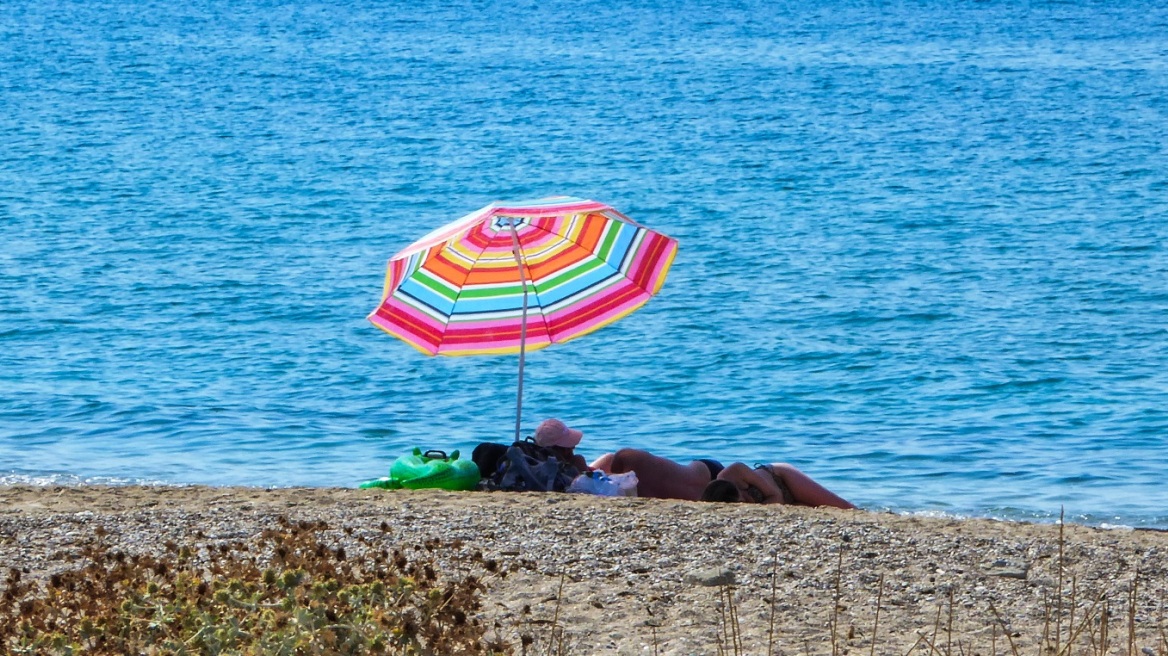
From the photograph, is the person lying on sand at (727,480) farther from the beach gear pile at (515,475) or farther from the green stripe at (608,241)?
the green stripe at (608,241)

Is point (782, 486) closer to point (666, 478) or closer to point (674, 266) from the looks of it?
point (666, 478)

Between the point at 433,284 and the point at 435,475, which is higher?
the point at 433,284

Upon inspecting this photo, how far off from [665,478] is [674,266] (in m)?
11.4

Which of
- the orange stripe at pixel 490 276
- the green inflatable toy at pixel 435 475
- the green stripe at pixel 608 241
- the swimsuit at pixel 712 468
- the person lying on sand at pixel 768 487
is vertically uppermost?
the green stripe at pixel 608 241

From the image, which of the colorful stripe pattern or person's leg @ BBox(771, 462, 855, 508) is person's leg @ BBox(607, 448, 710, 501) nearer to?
person's leg @ BBox(771, 462, 855, 508)

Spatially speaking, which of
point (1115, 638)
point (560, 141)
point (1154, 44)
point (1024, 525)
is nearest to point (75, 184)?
point (560, 141)

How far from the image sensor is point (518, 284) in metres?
8.37

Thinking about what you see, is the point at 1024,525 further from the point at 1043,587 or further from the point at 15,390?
the point at 15,390

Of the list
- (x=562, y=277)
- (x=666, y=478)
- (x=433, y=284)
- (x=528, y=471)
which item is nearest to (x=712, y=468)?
(x=666, y=478)

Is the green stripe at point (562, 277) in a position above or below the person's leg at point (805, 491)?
above

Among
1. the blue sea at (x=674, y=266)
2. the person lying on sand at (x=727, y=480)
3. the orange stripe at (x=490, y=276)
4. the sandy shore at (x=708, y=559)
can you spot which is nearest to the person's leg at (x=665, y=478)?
the person lying on sand at (x=727, y=480)

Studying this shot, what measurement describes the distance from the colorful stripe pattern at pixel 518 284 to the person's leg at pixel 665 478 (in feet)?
2.69

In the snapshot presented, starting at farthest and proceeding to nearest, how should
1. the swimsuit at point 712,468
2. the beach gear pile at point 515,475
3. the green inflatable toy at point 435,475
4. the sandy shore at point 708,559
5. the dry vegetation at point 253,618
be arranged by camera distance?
the swimsuit at point 712,468, the green inflatable toy at point 435,475, the beach gear pile at point 515,475, the sandy shore at point 708,559, the dry vegetation at point 253,618

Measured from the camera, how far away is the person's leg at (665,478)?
8039mm
